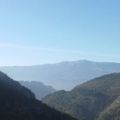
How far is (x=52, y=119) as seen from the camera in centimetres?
11588

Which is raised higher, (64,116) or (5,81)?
(5,81)

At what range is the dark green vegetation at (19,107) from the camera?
104938 mm

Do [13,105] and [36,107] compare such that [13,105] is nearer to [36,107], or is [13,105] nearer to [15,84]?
Result: [36,107]

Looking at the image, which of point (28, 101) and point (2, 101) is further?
point (28, 101)

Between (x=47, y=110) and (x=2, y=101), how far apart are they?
18.8 metres

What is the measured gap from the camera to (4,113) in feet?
335

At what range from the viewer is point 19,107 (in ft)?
375

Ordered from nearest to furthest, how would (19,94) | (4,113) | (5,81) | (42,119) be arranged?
(4,113) → (42,119) → (19,94) → (5,81)

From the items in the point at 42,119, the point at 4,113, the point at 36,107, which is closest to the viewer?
the point at 4,113

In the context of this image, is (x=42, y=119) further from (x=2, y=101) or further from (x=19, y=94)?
(x=19, y=94)

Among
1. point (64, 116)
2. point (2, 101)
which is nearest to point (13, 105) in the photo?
point (2, 101)

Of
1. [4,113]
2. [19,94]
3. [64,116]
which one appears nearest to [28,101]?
[19,94]

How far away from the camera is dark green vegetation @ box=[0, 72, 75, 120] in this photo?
105 m

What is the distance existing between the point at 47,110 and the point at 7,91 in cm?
1510
